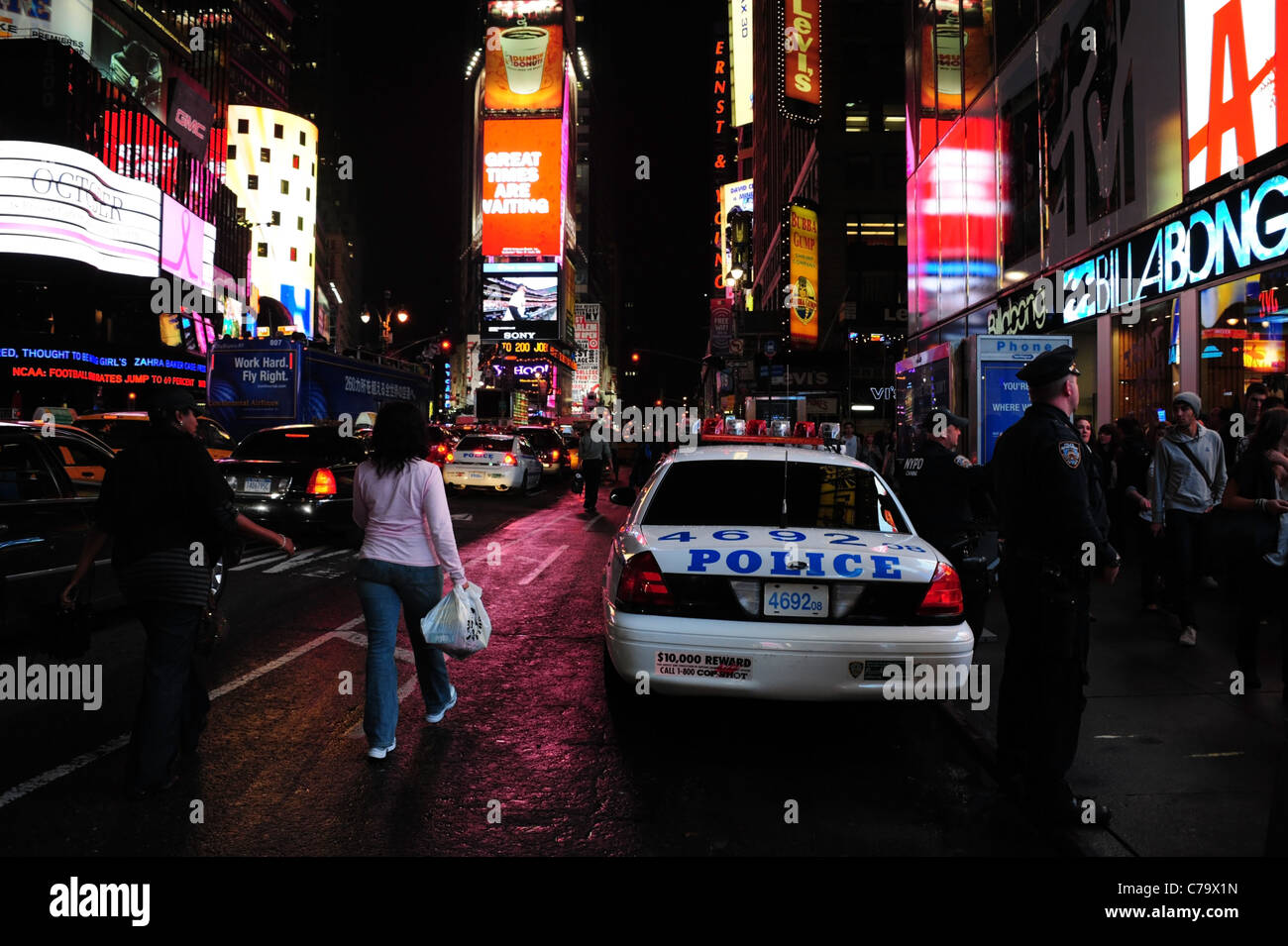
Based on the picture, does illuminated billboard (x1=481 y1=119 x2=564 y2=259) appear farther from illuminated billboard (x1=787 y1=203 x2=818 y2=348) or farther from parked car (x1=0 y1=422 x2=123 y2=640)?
parked car (x1=0 y1=422 x2=123 y2=640)

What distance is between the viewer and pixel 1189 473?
7461 millimetres

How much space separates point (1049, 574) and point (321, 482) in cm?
992

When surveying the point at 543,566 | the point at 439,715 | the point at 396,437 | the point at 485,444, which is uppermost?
the point at 485,444

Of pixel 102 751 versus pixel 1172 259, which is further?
pixel 1172 259

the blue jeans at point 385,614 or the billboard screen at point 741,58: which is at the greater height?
the billboard screen at point 741,58

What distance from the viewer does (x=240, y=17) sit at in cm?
9894

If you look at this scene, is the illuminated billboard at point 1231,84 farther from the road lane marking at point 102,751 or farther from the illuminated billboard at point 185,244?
the illuminated billboard at point 185,244

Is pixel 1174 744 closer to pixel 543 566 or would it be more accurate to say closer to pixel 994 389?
pixel 543 566

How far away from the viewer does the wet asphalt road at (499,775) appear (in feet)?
12.2

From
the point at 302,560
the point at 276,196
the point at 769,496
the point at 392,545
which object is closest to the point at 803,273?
the point at 302,560

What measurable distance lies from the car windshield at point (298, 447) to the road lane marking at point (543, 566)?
2.99 m

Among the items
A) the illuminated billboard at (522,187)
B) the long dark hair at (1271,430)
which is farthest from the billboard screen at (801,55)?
the illuminated billboard at (522,187)

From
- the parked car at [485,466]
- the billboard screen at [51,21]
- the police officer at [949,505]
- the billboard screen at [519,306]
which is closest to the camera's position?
the police officer at [949,505]
